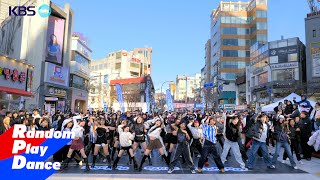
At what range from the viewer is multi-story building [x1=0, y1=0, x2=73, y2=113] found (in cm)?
3302

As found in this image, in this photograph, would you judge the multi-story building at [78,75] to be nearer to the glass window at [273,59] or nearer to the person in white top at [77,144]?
the glass window at [273,59]

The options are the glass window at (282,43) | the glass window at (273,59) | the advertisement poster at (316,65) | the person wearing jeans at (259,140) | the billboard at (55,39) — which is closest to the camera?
the person wearing jeans at (259,140)

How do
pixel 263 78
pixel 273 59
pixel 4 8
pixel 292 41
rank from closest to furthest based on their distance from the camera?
pixel 4 8
pixel 292 41
pixel 273 59
pixel 263 78

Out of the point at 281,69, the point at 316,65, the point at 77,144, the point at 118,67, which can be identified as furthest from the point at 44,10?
the point at 118,67

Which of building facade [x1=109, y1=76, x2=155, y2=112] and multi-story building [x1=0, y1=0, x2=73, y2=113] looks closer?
multi-story building [x1=0, y1=0, x2=73, y2=113]

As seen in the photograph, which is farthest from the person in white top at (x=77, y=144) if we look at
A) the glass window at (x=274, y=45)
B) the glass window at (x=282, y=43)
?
the glass window at (x=274, y=45)

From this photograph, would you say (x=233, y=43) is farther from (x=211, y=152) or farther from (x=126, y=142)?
(x=126, y=142)

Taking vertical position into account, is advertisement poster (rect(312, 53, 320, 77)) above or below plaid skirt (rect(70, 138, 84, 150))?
above

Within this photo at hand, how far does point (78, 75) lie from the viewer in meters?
47.4

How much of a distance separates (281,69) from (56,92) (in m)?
35.2

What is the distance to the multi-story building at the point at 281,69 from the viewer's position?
46.4 meters

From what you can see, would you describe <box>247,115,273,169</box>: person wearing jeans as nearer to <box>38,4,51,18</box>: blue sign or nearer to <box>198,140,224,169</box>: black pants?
<box>198,140,224,169</box>: black pants

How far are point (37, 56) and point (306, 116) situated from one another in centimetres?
3336

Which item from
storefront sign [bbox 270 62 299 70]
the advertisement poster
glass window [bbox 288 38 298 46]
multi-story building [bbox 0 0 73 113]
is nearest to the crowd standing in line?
multi-story building [bbox 0 0 73 113]
